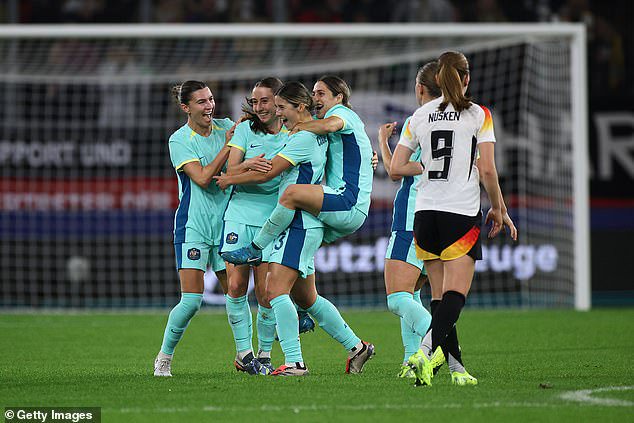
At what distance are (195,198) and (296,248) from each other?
950mm

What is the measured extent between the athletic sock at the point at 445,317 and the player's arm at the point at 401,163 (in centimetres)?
83

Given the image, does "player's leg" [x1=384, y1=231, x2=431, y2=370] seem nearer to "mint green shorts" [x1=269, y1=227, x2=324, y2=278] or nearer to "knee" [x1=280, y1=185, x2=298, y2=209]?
"mint green shorts" [x1=269, y1=227, x2=324, y2=278]

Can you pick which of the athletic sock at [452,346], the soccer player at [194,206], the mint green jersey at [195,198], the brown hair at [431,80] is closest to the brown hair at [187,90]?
the soccer player at [194,206]

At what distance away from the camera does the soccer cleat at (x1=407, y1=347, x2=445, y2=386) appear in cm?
635

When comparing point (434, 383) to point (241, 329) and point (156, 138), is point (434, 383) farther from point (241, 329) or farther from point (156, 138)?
point (156, 138)

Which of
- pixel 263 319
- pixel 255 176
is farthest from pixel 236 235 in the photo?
pixel 263 319

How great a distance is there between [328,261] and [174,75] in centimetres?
331

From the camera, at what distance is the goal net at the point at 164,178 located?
14.8m

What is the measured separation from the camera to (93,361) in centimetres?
891

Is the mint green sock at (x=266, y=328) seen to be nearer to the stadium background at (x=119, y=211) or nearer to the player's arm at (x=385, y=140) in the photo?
the player's arm at (x=385, y=140)

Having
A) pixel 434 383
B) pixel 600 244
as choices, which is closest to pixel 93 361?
pixel 434 383

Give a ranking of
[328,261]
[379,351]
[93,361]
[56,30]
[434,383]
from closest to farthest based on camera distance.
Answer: [434,383]
[93,361]
[379,351]
[56,30]
[328,261]

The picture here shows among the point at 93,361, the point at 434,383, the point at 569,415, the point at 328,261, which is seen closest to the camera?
the point at 569,415

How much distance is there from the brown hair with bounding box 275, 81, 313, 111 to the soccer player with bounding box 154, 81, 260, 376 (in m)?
0.64
